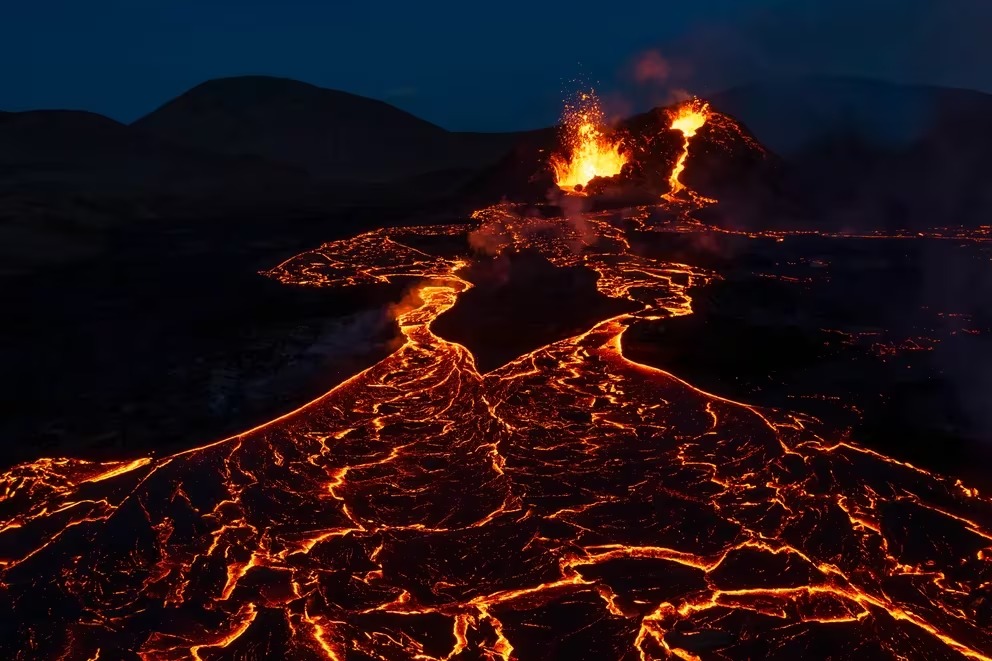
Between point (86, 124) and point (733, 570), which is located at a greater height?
point (86, 124)

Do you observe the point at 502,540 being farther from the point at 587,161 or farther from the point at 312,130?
the point at 312,130

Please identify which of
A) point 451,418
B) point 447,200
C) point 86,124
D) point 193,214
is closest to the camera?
point 451,418

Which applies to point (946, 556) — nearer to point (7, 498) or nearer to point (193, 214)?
point (7, 498)

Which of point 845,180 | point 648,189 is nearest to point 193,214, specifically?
point 648,189

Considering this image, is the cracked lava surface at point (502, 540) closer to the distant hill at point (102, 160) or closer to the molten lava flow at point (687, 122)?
the molten lava flow at point (687, 122)

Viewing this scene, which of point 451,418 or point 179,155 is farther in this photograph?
point 179,155

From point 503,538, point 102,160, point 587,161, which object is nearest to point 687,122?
point 587,161

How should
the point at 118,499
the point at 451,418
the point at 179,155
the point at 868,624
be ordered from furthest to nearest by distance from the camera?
the point at 179,155 < the point at 451,418 < the point at 118,499 < the point at 868,624
